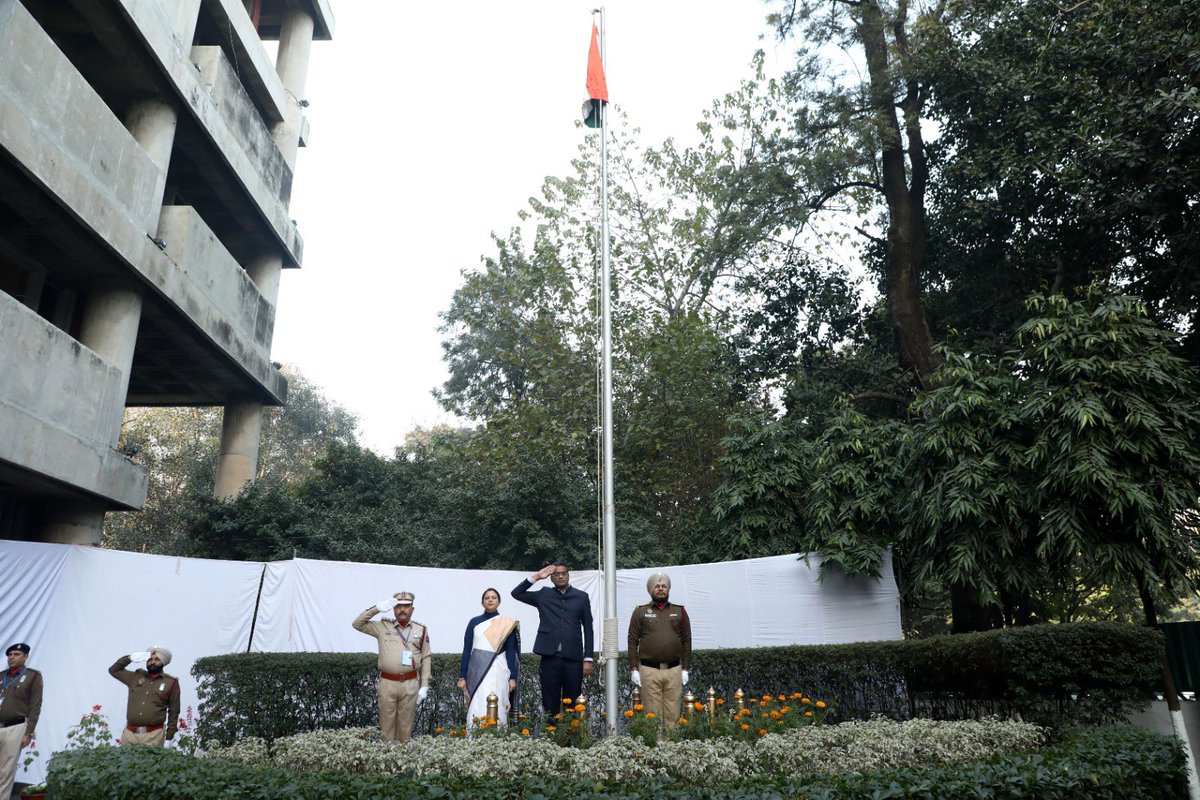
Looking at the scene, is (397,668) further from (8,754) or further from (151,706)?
(8,754)

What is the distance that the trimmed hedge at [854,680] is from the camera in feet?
24.6

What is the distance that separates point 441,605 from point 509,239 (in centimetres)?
1351

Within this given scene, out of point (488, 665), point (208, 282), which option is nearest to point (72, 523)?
point (208, 282)

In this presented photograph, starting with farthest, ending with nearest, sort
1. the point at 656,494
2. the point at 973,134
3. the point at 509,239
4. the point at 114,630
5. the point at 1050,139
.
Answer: the point at 509,239, the point at 656,494, the point at 973,134, the point at 1050,139, the point at 114,630

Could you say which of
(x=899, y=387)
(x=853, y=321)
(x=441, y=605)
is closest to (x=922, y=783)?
(x=441, y=605)

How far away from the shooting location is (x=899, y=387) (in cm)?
1672

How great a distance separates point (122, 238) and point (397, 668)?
832 cm

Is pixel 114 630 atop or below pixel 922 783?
atop

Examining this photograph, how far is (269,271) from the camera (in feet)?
64.2

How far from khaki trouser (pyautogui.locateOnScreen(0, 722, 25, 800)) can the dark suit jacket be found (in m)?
4.53

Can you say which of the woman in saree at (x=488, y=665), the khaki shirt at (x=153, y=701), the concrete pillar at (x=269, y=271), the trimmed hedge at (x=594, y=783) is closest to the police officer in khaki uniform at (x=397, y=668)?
the woman in saree at (x=488, y=665)

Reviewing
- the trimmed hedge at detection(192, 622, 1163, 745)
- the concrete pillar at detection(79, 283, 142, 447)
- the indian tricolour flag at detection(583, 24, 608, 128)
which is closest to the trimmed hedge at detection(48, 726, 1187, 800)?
the trimmed hedge at detection(192, 622, 1163, 745)

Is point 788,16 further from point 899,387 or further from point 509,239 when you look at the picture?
point 509,239

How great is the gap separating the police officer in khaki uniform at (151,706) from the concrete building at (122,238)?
4.07 metres
